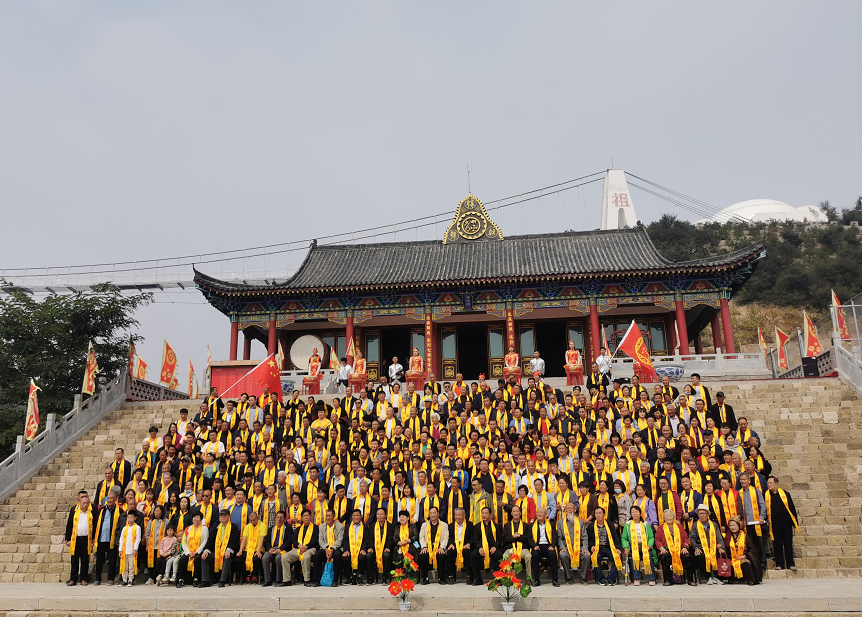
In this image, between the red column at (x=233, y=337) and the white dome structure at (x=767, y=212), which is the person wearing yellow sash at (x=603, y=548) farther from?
the white dome structure at (x=767, y=212)

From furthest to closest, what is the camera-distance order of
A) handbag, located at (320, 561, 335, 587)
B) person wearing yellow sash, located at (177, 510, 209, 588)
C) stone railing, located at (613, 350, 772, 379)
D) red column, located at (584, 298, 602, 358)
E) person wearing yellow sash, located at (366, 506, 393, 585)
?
1. red column, located at (584, 298, 602, 358)
2. stone railing, located at (613, 350, 772, 379)
3. person wearing yellow sash, located at (177, 510, 209, 588)
4. person wearing yellow sash, located at (366, 506, 393, 585)
5. handbag, located at (320, 561, 335, 587)

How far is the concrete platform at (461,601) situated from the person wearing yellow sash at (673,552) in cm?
22

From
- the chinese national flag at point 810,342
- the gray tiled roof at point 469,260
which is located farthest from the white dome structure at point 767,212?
the chinese national flag at point 810,342

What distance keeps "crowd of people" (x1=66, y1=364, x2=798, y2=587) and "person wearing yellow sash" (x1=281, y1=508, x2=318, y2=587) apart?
2cm

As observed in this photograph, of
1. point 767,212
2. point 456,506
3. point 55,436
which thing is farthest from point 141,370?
point 767,212

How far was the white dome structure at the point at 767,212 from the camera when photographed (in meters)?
69.8

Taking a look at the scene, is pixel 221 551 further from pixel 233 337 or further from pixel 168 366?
pixel 233 337

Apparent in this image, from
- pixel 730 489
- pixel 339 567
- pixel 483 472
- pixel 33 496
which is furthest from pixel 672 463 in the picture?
pixel 33 496

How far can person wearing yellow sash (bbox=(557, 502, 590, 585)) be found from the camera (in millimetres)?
7719

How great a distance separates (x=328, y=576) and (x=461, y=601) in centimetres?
181

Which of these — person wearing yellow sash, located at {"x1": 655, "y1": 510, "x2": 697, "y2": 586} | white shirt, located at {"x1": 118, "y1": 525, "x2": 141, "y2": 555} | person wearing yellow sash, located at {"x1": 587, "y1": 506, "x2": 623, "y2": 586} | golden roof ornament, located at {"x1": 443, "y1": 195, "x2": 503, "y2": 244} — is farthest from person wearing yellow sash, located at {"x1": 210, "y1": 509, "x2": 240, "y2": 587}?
golden roof ornament, located at {"x1": 443, "y1": 195, "x2": 503, "y2": 244}

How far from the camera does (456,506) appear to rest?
8.32m

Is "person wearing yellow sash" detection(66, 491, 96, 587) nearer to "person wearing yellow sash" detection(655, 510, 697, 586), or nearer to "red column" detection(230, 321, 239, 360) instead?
"person wearing yellow sash" detection(655, 510, 697, 586)

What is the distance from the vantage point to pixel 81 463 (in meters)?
12.2
